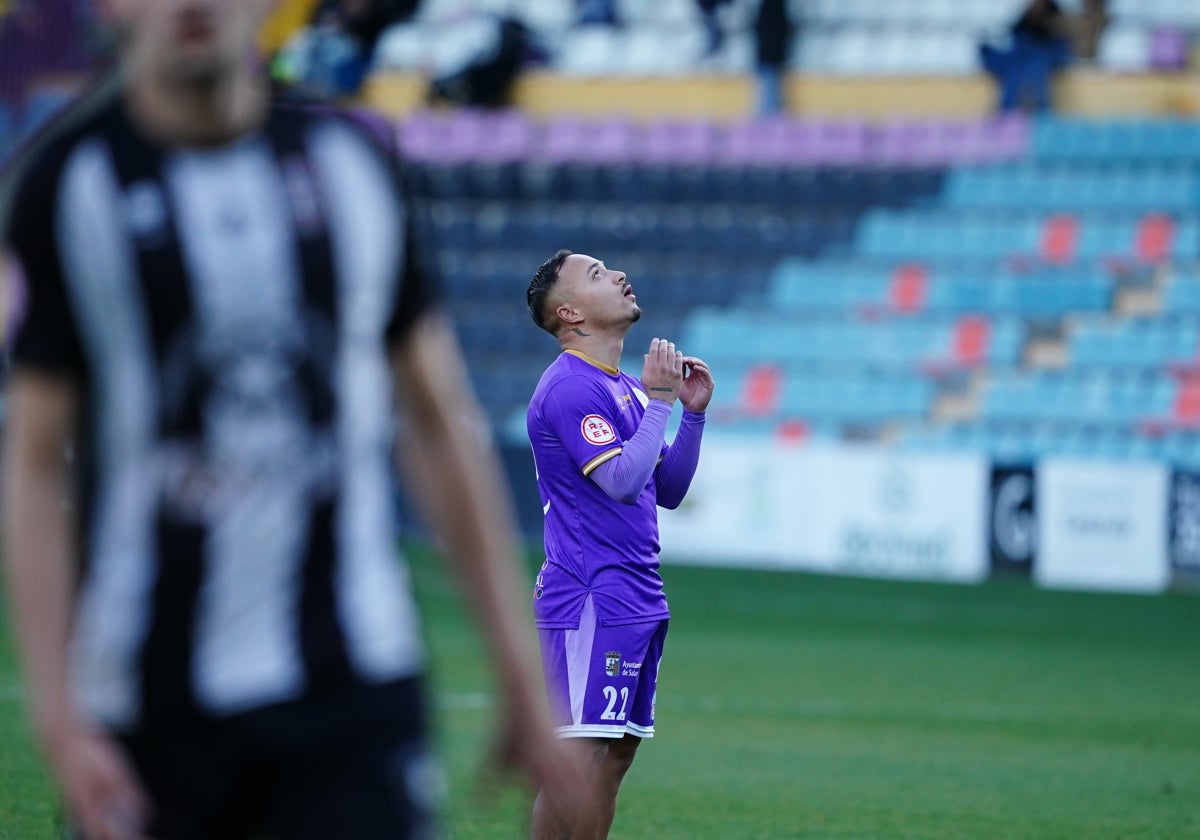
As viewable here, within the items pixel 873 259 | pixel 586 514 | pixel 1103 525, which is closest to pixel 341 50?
pixel 873 259

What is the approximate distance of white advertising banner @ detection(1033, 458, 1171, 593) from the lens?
16.5 m

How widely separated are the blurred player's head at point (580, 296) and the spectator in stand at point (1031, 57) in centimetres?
1678

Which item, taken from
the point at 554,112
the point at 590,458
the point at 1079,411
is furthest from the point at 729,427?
the point at 590,458

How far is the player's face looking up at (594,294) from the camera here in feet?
19.4

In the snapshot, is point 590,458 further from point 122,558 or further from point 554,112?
point 554,112

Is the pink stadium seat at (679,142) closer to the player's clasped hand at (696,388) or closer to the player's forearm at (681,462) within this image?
the player's forearm at (681,462)

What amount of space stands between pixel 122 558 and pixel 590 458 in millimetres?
3071

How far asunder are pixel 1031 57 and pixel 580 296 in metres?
17.1

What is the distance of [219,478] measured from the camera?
2650 mm

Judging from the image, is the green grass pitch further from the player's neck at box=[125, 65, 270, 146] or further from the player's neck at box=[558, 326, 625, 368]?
the player's neck at box=[558, 326, 625, 368]

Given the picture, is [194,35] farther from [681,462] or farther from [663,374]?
[681,462]

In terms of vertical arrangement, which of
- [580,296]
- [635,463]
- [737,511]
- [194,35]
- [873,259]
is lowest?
[737,511]

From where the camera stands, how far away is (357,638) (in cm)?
273

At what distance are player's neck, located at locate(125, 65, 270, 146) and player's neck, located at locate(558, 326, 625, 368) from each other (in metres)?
3.26
